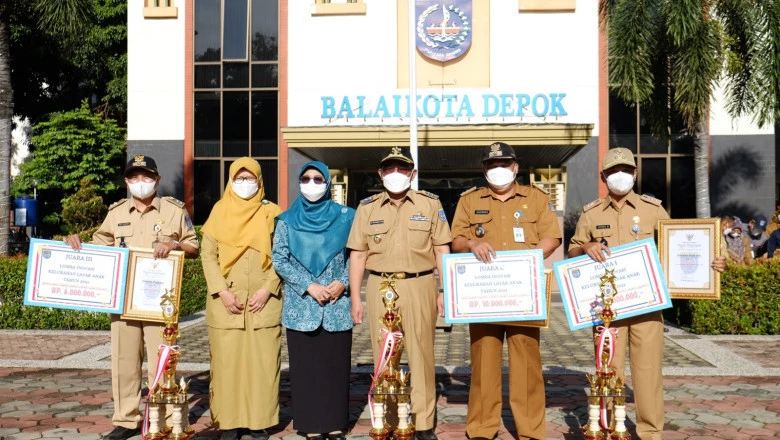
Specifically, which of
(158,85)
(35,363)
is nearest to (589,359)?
(35,363)

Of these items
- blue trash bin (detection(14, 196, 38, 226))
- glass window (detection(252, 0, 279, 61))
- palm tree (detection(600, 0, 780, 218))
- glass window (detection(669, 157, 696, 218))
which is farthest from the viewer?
blue trash bin (detection(14, 196, 38, 226))

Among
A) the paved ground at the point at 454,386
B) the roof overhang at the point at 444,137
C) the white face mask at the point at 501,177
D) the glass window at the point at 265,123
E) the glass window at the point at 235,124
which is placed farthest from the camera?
the glass window at the point at 235,124

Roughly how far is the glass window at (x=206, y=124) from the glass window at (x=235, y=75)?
0.47 metres

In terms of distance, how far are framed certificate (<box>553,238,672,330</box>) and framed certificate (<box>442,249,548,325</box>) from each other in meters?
0.25

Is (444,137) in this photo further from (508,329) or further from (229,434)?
(229,434)

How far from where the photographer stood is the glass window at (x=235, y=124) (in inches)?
835

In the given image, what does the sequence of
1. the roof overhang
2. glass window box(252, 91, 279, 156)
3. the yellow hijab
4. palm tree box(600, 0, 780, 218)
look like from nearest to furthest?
1. the yellow hijab
2. palm tree box(600, 0, 780, 218)
3. the roof overhang
4. glass window box(252, 91, 279, 156)

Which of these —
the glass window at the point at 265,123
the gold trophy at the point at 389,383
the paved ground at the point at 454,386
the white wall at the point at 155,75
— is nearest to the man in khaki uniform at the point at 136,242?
the paved ground at the point at 454,386

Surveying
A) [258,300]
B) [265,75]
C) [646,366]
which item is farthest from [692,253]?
[265,75]

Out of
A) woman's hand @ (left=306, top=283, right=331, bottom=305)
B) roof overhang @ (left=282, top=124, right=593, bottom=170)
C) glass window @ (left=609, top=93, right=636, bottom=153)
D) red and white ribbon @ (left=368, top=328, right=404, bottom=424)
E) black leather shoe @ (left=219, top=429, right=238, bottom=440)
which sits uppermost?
glass window @ (left=609, top=93, right=636, bottom=153)

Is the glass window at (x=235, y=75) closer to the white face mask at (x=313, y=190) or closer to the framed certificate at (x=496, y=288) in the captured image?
the white face mask at (x=313, y=190)

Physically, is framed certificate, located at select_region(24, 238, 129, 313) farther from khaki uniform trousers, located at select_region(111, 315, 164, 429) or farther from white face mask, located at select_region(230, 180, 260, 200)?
white face mask, located at select_region(230, 180, 260, 200)

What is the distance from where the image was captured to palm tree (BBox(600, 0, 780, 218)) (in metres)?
12.2

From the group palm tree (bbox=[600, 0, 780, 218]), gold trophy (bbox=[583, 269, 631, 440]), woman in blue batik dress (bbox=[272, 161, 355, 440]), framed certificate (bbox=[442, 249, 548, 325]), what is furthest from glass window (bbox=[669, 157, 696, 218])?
woman in blue batik dress (bbox=[272, 161, 355, 440])
